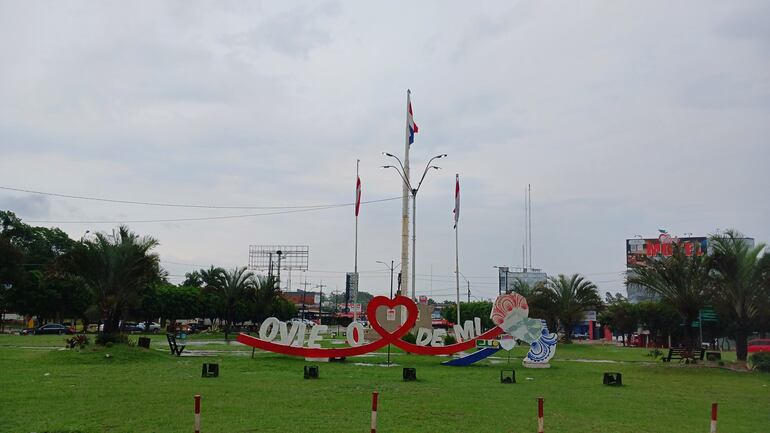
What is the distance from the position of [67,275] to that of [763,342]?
157 feet

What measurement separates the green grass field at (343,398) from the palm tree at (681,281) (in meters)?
4.64

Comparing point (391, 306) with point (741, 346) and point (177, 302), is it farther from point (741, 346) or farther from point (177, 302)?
point (177, 302)

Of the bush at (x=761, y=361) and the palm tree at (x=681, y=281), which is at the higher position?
the palm tree at (x=681, y=281)

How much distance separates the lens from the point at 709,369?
29531 millimetres

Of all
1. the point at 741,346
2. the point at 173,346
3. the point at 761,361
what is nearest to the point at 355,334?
the point at 173,346

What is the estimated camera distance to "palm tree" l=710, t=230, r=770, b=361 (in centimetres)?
3116

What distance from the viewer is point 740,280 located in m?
31.5

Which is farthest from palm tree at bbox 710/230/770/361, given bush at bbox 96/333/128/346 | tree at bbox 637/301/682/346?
tree at bbox 637/301/682/346

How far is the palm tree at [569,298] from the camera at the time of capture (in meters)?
59.9

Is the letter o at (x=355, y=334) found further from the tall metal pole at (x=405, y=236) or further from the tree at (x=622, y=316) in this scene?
the tree at (x=622, y=316)

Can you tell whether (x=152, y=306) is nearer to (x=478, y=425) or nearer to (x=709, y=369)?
(x=709, y=369)

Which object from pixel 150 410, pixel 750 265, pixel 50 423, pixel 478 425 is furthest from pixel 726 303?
pixel 50 423

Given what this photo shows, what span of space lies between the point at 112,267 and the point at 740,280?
29.5m

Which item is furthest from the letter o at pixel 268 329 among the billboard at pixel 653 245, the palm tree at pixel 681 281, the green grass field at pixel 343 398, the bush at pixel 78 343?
the billboard at pixel 653 245
